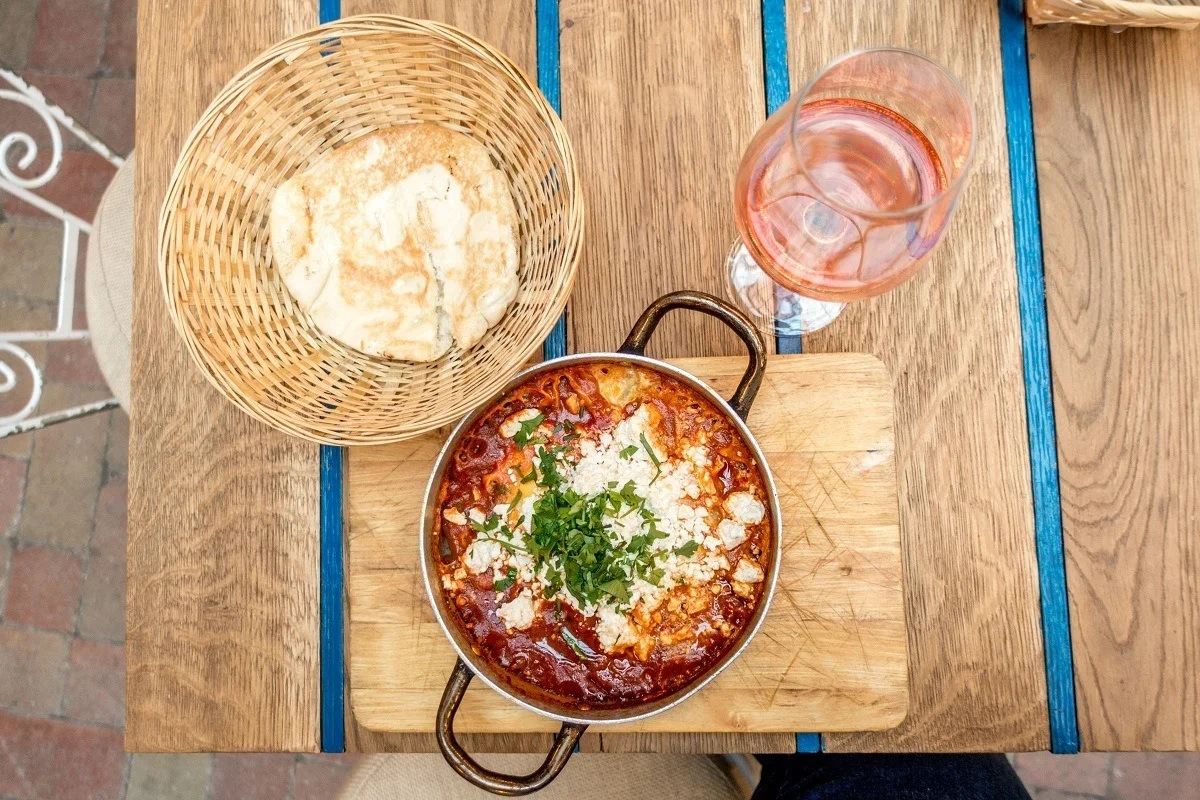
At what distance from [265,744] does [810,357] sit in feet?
4.12

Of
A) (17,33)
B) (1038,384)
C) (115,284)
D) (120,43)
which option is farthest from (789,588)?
(17,33)

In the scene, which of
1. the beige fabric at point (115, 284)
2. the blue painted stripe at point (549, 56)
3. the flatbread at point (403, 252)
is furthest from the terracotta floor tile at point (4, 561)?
the blue painted stripe at point (549, 56)

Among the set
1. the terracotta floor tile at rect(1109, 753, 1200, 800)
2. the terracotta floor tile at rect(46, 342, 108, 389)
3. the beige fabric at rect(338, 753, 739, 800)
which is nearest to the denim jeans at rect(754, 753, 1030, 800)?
the beige fabric at rect(338, 753, 739, 800)

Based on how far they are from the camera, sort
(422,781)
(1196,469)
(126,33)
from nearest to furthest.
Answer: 1. (1196,469)
2. (422,781)
3. (126,33)

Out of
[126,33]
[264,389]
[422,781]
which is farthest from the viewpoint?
[126,33]

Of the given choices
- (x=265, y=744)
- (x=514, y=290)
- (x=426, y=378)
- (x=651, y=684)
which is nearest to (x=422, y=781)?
(x=265, y=744)

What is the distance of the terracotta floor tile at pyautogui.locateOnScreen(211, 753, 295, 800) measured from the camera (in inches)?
106

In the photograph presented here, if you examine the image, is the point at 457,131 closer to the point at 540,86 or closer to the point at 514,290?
the point at 540,86

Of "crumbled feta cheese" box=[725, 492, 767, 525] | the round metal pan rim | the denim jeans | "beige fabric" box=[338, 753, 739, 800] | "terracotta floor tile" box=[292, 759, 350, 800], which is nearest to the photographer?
the round metal pan rim

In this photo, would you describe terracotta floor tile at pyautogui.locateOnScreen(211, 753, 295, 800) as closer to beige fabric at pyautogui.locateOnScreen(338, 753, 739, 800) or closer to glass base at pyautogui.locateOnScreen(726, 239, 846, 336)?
beige fabric at pyautogui.locateOnScreen(338, 753, 739, 800)

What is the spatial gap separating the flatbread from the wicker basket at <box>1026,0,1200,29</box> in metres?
1.03

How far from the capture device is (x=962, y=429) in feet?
5.08

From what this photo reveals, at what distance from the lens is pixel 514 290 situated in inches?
56.9

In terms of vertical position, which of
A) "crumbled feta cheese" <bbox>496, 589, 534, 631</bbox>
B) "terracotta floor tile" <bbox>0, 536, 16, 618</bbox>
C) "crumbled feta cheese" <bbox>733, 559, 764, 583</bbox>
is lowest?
"terracotta floor tile" <bbox>0, 536, 16, 618</bbox>
